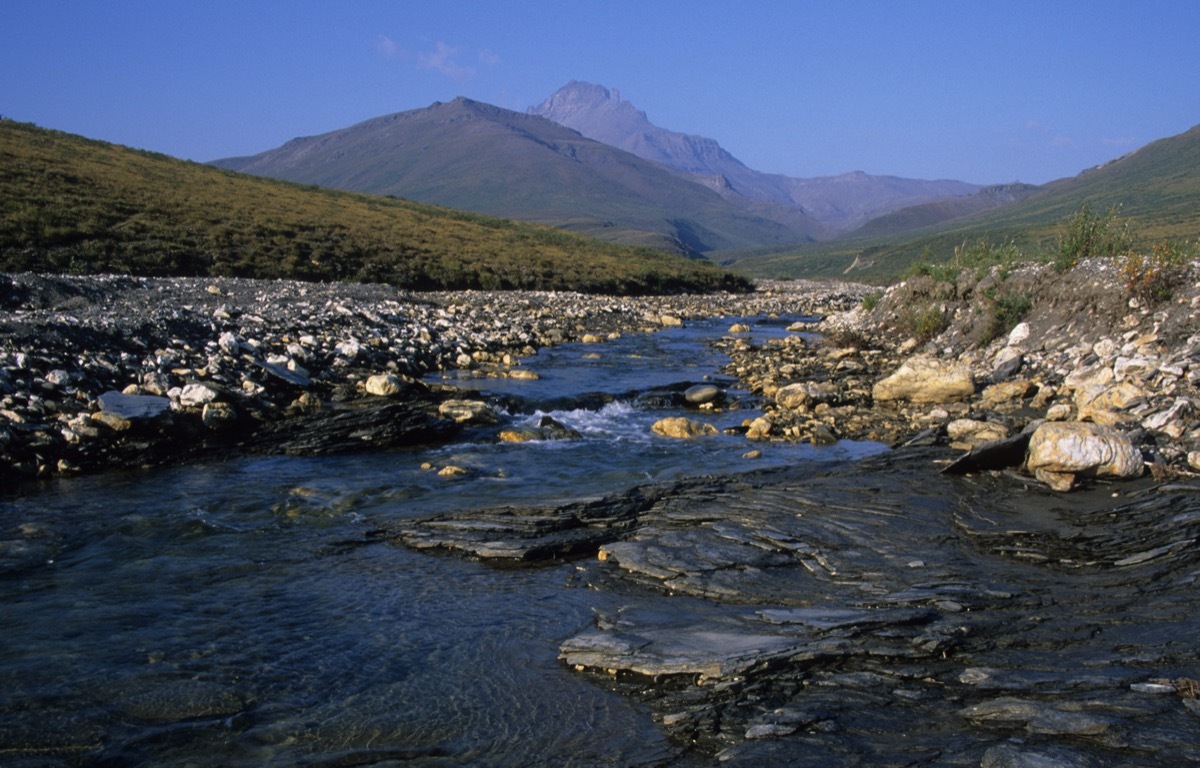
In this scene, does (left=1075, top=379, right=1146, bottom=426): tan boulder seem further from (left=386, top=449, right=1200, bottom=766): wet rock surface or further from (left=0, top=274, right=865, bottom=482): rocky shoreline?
(left=0, top=274, right=865, bottom=482): rocky shoreline

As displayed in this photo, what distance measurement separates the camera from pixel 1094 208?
9588cm

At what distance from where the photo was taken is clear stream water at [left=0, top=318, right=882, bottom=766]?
4250mm

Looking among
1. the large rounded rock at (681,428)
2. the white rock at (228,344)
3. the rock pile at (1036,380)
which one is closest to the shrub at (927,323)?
the rock pile at (1036,380)

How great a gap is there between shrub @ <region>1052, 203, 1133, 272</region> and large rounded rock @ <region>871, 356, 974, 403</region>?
4.77 m

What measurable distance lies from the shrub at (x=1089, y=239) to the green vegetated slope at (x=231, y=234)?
2565 centimetres

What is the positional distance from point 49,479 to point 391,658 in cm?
590

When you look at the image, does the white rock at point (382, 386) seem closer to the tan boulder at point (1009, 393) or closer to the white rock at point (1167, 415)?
the tan boulder at point (1009, 393)

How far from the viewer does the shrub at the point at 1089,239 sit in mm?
15992

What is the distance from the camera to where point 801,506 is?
796cm

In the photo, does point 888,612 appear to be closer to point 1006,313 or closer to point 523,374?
point 523,374

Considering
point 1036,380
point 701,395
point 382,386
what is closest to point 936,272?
point 1036,380

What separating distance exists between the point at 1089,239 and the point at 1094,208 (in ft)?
315

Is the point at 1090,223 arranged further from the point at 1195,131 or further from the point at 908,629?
the point at 1195,131

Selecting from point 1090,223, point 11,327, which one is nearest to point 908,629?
point 11,327
